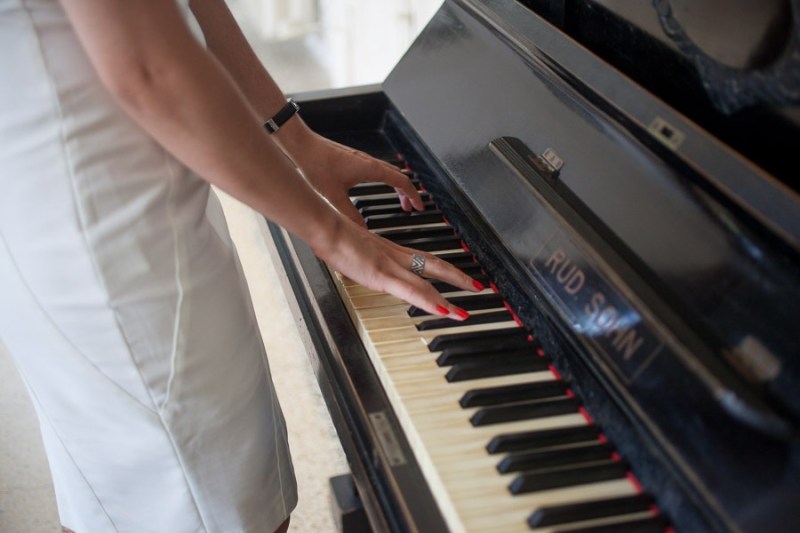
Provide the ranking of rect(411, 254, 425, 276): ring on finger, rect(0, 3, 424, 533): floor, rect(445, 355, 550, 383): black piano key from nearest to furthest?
rect(445, 355, 550, 383): black piano key < rect(411, 254, 425, 276): ring on finger < rect(0, 3, 424, 533): floor

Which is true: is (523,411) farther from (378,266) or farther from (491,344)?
(378,266)

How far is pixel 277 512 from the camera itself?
4.03 ft

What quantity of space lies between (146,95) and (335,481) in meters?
0.61

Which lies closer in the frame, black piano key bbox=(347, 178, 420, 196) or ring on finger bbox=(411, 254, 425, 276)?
ring on finger bbox=(411, 254, 425, 276)

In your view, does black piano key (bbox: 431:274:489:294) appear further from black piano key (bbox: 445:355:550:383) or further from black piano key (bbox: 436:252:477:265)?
black piano key (bbox: 445:355:550:383)

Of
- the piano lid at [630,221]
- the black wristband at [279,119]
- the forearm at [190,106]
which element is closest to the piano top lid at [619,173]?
the piano lid at [630,221]

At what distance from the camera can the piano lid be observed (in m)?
0.78

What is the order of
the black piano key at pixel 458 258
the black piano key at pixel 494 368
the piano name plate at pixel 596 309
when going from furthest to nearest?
the black piano key at pixel 458 258 → the black piano key at pixel 494 368 → the piano name plate at pixel 596 309

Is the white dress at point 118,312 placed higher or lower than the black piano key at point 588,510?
higher

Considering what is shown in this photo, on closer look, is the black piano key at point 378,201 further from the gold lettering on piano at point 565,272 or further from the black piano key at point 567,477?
the black piano key at point 567,477

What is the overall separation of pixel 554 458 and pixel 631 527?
104mm

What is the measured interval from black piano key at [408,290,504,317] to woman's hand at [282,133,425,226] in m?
0.26

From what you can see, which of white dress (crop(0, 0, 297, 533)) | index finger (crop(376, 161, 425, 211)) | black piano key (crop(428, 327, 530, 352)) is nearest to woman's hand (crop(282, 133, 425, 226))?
index finger (crop(376, 161, 425, 211))

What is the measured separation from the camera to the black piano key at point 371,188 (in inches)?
55.1
